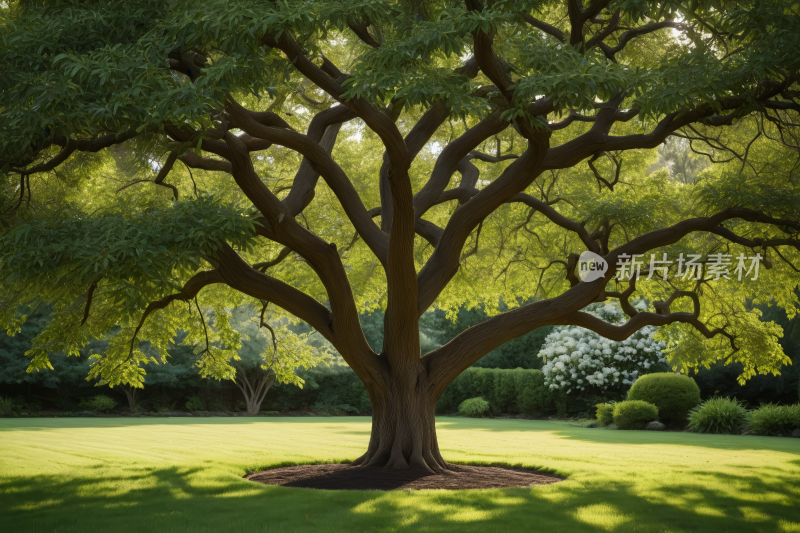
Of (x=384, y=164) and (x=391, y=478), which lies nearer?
(x=391, y=478)

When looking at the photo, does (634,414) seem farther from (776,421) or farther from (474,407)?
(474,407)

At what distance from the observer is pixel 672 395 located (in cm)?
1997

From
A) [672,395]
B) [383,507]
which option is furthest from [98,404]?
[383,507]

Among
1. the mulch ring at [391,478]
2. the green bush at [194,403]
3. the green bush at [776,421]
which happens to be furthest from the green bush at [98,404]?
the green bush at [776,421]

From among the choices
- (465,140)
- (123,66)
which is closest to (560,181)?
(465,140)

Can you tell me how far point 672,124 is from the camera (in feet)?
25.4

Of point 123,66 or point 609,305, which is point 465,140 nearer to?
point 123,66

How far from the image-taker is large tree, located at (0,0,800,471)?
5.52 meters

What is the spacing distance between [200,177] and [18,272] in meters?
8.18

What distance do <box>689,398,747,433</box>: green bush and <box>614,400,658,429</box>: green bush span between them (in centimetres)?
117

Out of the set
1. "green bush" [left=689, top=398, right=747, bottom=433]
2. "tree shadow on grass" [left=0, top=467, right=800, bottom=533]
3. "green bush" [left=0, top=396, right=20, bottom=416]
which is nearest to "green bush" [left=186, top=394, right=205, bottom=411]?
"green bush" [left=0, top=396, right=20, bottom=416]

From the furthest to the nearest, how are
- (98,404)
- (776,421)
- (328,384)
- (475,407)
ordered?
(328,384) < (475,407) < (98,404) < (776,421)

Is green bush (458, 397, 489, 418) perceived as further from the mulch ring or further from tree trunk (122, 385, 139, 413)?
the mulch ring

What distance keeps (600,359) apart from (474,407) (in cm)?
640
